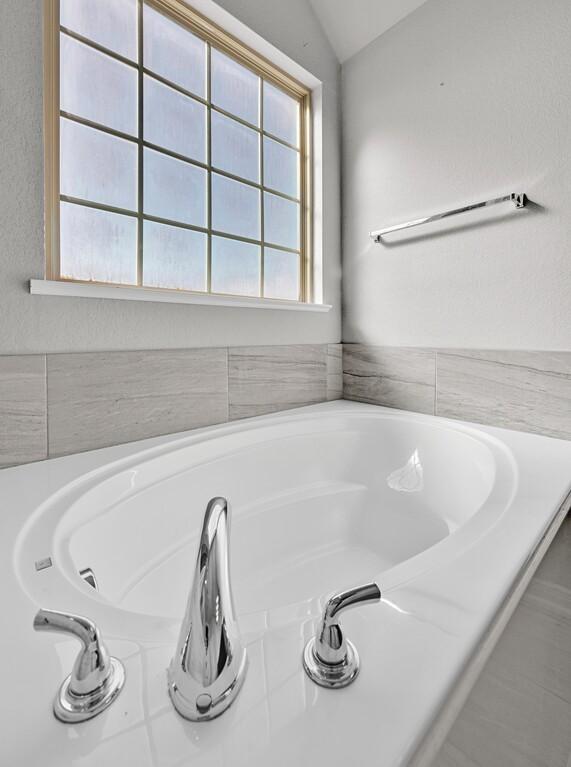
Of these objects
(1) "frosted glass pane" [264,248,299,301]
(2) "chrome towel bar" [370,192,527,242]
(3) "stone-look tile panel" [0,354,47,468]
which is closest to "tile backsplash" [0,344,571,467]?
(3) "stone-look tile panel" [0,354,47,468]

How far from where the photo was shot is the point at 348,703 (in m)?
0.33

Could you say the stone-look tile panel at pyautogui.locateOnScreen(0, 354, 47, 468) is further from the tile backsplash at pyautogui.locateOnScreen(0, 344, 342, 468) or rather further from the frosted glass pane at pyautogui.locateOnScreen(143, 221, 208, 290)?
the frosted glass pane at pyautogui.locateOnScreen(143, 221, 208, 290)

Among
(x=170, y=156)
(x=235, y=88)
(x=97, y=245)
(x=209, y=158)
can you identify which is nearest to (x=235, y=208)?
(x=209, y=158)

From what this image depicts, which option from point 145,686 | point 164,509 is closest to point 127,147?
point 164,509

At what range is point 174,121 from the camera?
1.40 m

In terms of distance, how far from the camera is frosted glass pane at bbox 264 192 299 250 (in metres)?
1.73

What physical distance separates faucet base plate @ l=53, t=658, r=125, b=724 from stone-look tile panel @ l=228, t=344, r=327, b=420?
110 cm

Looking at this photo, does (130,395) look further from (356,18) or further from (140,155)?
(356,18)

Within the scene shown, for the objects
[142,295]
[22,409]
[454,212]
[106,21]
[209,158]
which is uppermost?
[106,21]

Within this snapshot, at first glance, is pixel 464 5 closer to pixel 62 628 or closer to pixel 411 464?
pixel 411 464

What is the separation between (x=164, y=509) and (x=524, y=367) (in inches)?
47.7

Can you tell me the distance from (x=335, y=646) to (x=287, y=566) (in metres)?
0.83

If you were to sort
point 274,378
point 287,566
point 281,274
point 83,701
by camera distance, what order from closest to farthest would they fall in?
point 83,701
point 287,566
point 274,378
point 281,274

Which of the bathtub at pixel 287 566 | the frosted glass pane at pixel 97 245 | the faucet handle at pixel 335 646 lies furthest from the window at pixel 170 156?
the faucet handle at pixel 335 646
